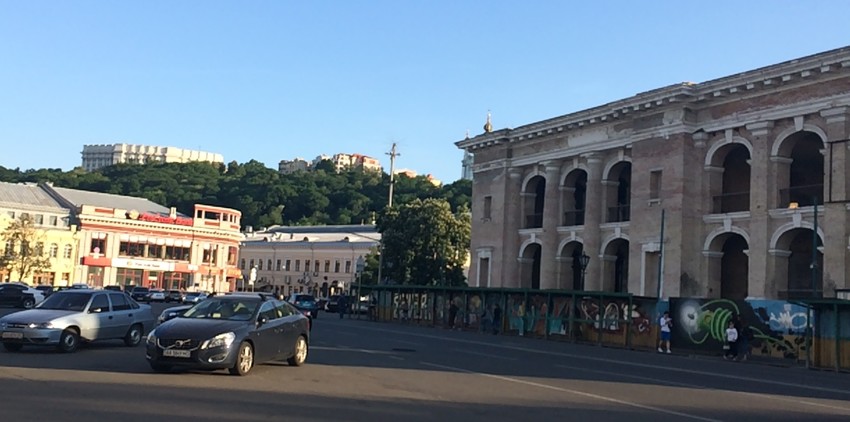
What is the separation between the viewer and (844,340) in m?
28.6

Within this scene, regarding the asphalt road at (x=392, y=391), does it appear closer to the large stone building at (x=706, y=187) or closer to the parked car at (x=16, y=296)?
the large stone building at (x=706, y=187)

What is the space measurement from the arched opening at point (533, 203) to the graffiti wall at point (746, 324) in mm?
19668

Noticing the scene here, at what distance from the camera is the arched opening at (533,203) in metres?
55.9

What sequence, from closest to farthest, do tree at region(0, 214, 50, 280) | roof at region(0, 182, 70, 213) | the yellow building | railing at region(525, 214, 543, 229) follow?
railing at region(525, 214, 543, 229) < tree at region(0, 214, 50, 280) < the yellow building < roof at region(0, 182, 70, 213)

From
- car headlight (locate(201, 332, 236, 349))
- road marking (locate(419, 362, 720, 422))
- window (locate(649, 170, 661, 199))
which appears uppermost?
window (locate(649, 170, 661, 199))

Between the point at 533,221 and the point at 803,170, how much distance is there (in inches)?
713

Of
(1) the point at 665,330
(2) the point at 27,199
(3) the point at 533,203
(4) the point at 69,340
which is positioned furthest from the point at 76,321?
(2) the point at 27,199

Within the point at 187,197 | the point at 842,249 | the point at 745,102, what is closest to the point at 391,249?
the point at 745,102

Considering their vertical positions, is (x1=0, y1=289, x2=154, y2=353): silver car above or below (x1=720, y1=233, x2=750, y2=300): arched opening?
below

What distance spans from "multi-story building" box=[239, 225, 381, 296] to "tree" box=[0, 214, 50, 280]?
2411 centimetres

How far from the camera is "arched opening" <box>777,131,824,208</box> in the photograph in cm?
3891

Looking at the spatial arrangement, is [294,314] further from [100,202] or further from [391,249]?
[100,202]

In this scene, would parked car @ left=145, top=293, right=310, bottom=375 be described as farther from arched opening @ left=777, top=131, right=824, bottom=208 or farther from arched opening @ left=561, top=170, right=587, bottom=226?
arched opening @ left=561, top=170, right=587, bottom=226

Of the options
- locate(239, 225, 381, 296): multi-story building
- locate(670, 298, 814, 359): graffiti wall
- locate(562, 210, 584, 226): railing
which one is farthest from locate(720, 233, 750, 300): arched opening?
locate(239, 225, 381, 296): multi-story building
